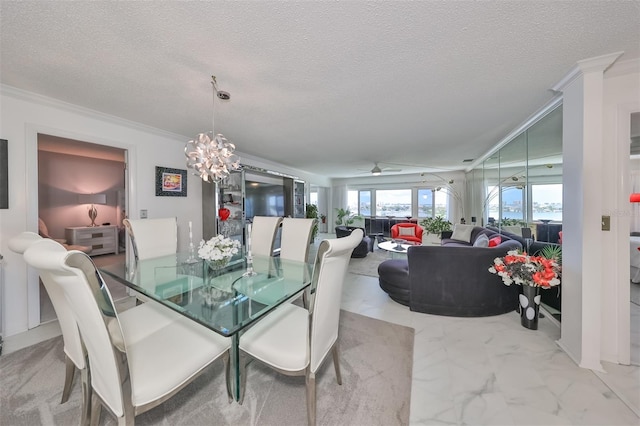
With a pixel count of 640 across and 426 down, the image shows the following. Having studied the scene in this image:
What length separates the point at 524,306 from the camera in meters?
2.18

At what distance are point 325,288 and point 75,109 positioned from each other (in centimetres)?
317

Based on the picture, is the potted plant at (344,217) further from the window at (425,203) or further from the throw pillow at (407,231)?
the throw pillow at (407,231)

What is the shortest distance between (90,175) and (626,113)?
799 centimetres

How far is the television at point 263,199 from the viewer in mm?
4457

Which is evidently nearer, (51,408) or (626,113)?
(51,408)

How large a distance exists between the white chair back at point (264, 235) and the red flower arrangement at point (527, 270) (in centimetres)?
234

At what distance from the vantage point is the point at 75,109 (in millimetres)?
2324

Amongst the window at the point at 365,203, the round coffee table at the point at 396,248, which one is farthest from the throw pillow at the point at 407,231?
the window at the point at 365,203

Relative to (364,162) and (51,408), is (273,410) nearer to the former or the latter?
(51,408)

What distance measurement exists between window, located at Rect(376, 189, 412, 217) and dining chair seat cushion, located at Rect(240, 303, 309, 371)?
7105mm

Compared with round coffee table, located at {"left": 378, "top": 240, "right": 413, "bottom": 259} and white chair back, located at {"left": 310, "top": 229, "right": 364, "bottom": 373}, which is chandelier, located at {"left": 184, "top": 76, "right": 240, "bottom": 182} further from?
round coffee table, located at {"left": 378, "top": 240, "right": 413, "bottom": 259}

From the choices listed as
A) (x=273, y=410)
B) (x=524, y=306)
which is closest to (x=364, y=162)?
(x=524, y=306)

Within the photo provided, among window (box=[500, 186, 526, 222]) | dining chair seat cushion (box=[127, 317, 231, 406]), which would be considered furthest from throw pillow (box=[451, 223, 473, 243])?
dining chair seat cushion (box=[127, 317, 231, 406])

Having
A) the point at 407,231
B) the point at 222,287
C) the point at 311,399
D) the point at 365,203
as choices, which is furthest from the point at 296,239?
the point at 365,203
